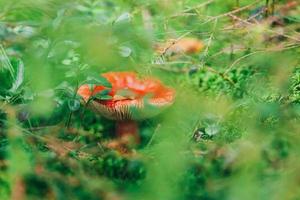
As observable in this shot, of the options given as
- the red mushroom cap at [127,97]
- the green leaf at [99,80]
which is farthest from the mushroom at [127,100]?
the green leaf at [99,80]

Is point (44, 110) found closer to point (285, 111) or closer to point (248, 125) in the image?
point (248, 125)

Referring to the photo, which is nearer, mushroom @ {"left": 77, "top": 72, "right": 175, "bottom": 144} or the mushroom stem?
mushroom @ {"left": 77, "top": 72, "right": 175, "bottom": 144}

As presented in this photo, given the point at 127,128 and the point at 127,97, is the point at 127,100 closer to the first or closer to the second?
the point at 127,97

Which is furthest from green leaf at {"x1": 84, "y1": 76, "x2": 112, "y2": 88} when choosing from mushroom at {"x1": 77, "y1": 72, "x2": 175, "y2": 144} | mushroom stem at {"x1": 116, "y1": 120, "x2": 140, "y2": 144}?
mushroom stem at {"x1": 116, "y1": 120, "x2": 140, "y2": 144}

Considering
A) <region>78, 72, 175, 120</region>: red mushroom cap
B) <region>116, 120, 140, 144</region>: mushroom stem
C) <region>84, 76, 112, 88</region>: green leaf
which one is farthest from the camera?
<region>116, 120, 140, 144</region>: mushroom stem

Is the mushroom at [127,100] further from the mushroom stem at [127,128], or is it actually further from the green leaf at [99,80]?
the green leaf at [99,80]

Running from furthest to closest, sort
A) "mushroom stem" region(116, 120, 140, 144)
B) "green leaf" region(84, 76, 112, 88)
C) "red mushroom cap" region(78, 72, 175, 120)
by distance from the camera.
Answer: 1. "mushroom stem" region(116, 120, 140, 144)
2. "red mushroom cap" region(78, 72, 175, 120)
3. "green leaf" region(84, 76, 112, 88)

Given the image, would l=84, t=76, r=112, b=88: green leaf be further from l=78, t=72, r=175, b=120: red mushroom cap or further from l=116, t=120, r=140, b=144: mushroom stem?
l=116, t=120, r=140, b=144: mushroom stem

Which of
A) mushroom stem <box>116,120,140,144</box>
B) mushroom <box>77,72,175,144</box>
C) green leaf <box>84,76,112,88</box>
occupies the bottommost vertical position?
mushroom stem <box>116,120,140,144</box>
